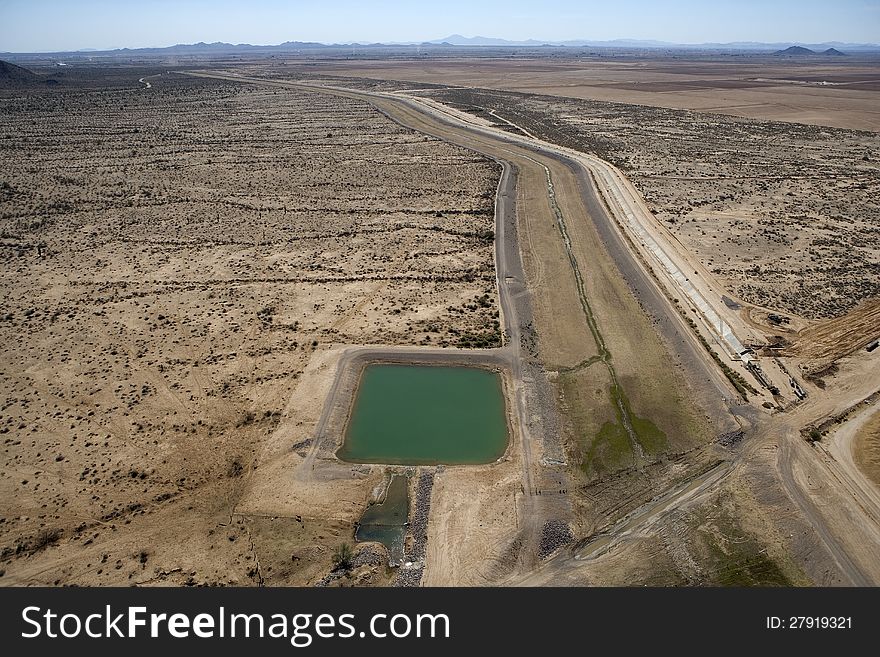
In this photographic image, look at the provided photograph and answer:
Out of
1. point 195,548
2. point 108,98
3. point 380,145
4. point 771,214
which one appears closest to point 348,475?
point 195,548

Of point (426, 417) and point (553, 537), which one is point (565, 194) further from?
point (553, 537)

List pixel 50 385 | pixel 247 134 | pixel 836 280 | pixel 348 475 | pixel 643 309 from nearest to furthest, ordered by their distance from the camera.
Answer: pixel 348 475
pixel 50 385
pixel 643 309
pixel 836 280
pixel 247 134

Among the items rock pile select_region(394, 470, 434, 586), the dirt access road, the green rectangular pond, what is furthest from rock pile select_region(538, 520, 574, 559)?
rock pile select_region(394, 470, 434, 586)

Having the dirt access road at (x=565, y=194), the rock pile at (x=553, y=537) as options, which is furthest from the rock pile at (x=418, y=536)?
the rock pile at (x=553, y=537)

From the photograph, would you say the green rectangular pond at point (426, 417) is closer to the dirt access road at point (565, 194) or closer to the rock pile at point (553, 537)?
the dirt access road at point (565, 194)

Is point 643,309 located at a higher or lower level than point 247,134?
lower

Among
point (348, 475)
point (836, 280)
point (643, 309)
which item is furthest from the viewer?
point (836, 280)

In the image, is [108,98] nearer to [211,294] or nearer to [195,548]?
[211,294]
